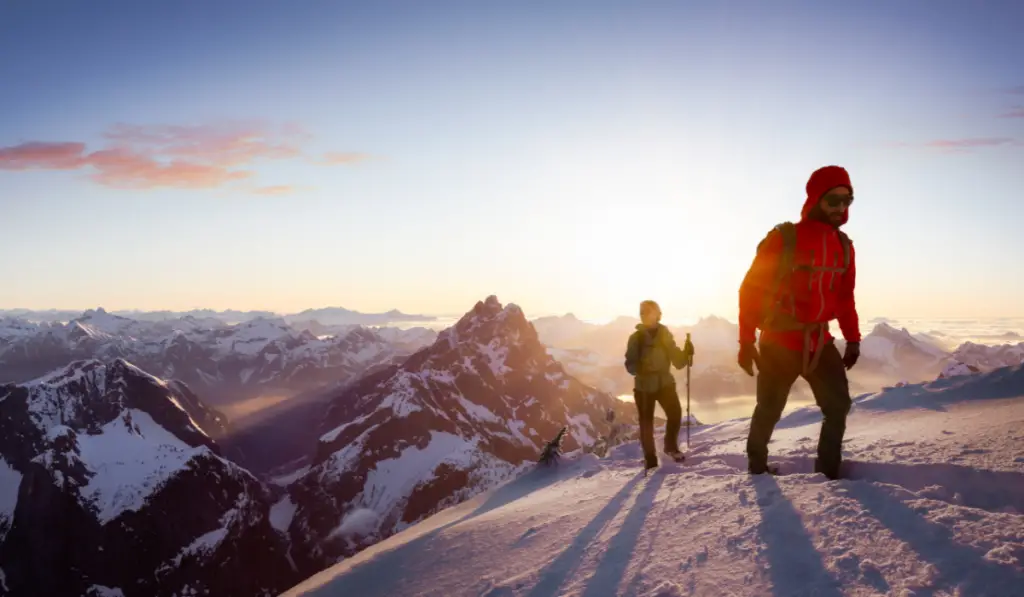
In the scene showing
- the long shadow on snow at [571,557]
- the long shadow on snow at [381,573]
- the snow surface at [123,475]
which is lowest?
the snow surface at [123,475]

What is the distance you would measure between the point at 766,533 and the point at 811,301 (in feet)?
8.67

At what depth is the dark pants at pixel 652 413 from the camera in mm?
8773

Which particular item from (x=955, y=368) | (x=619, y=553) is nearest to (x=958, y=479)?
(x=619, y=553)

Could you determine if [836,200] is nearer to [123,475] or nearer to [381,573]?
[381,573]

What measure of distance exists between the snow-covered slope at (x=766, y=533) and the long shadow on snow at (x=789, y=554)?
13 millimetres

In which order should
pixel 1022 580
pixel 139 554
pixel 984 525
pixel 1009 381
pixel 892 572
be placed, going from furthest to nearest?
pixel 139 554
pixel 1009 381
pixel 984 525
pixel 892 572
pixel 1022 580

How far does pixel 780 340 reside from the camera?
19.9 feet

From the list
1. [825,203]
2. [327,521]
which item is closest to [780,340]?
[825,203]

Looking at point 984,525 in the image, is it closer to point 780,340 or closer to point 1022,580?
point 1022,580

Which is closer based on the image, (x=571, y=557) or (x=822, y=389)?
(x=571, y=557)

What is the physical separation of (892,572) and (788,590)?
0.68 m

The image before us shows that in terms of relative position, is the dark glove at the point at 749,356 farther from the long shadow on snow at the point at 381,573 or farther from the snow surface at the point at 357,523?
the snow surface at the point at 357,523

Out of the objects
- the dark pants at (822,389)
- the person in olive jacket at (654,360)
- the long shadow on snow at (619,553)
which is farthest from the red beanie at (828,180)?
the long shadow on snow at (619,553)

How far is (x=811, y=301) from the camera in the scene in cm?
592
